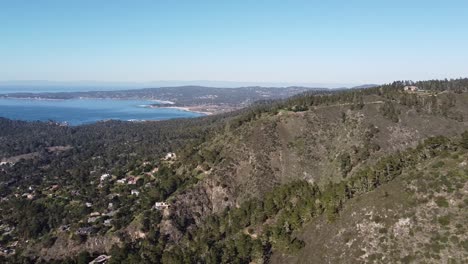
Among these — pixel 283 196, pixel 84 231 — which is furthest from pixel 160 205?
pixel 283 196

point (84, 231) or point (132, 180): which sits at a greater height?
point (132, 180)

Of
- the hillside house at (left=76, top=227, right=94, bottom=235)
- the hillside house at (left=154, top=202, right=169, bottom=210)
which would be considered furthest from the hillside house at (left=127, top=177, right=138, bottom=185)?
the hillside house at (left=76, top=227, right=94, bottom=235)

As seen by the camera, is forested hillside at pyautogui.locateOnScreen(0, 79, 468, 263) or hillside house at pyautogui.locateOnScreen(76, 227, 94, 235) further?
hillside house at pyautogui.locateOnScreen(76, 227, 94, 235)

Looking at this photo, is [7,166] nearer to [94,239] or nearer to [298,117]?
[94,239]

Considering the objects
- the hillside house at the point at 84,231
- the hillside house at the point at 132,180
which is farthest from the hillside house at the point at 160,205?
the hillside house at the point at 132,180

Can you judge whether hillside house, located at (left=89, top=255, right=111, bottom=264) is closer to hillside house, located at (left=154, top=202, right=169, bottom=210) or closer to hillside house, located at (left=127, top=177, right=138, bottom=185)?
hillside house, located at (left=154, top=202, right=169, bottom=210)

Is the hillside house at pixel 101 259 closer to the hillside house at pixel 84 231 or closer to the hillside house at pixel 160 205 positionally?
the hillside house at pixel 84 231

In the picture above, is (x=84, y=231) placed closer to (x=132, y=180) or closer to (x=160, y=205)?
(x=160, y=205)

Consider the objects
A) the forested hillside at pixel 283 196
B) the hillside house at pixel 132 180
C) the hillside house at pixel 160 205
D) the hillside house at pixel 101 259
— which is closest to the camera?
the forested hillside at pixel 283 196
